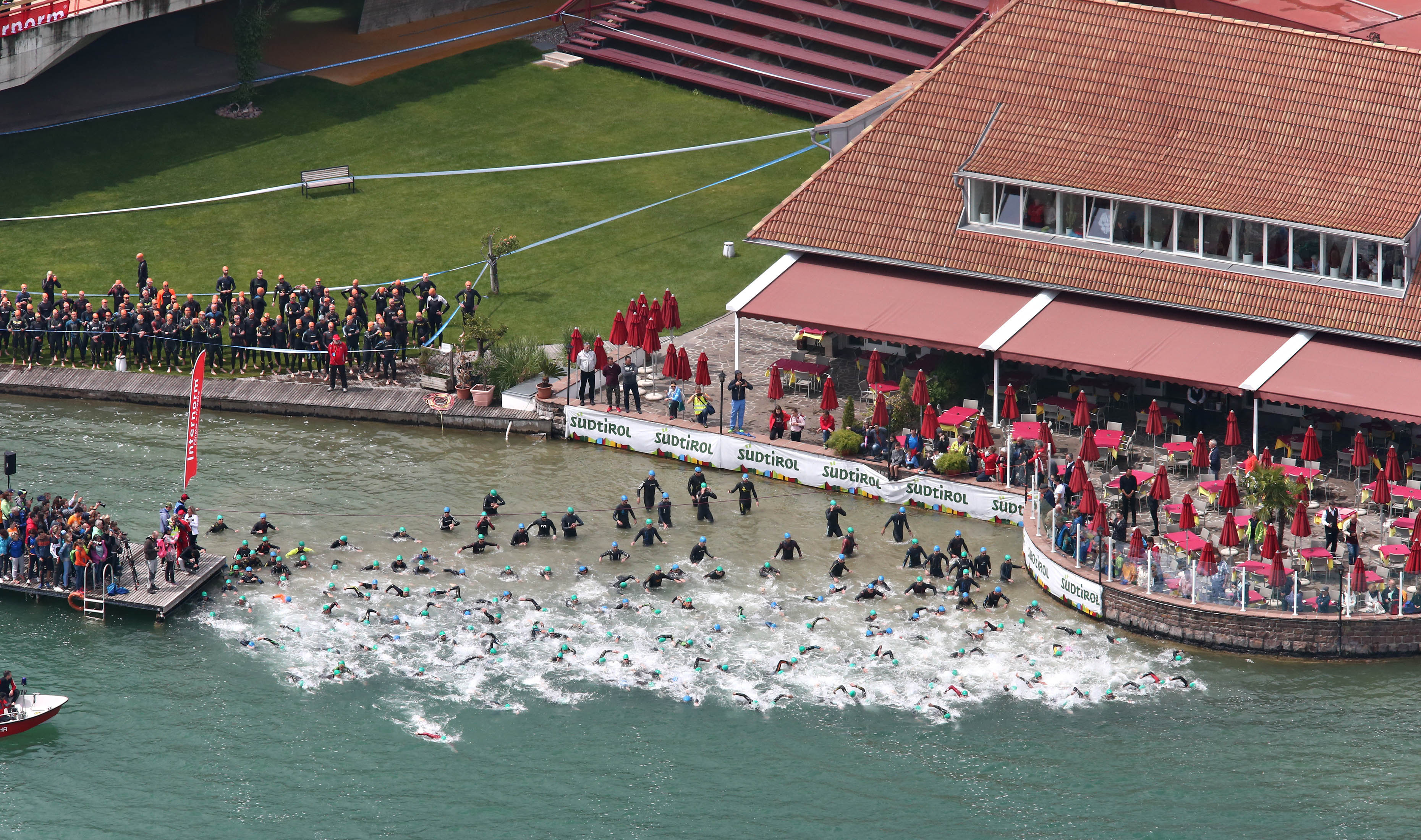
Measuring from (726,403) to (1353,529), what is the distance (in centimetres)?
1993

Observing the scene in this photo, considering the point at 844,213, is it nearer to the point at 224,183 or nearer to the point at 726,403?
the point at 726,403

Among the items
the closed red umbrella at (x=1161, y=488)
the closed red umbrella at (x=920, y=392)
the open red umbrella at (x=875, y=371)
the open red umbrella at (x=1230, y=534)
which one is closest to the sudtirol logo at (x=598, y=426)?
the open red umbrella at (x=875, y=371)

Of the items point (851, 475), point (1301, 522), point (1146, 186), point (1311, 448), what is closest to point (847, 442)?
point (851, 475)

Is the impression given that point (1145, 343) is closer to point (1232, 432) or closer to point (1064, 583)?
point (1232, 432)

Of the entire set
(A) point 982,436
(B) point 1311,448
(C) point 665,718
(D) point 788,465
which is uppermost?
(A) point 982,436

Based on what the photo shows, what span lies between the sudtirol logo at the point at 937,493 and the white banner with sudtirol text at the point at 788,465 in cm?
2

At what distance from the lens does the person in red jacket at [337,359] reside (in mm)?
69938

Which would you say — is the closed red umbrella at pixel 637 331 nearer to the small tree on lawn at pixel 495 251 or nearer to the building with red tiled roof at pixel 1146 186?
the building with red tiled roof at pixel 1146 186

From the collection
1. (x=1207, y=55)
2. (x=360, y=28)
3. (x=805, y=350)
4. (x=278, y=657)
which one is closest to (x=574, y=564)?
(x=278, y=657)

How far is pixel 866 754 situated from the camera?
5262 centimetres

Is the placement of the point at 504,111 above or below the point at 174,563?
above

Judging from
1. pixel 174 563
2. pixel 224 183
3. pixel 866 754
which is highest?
pixel 224 183

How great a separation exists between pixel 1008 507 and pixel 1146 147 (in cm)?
1207

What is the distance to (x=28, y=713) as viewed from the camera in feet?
175
